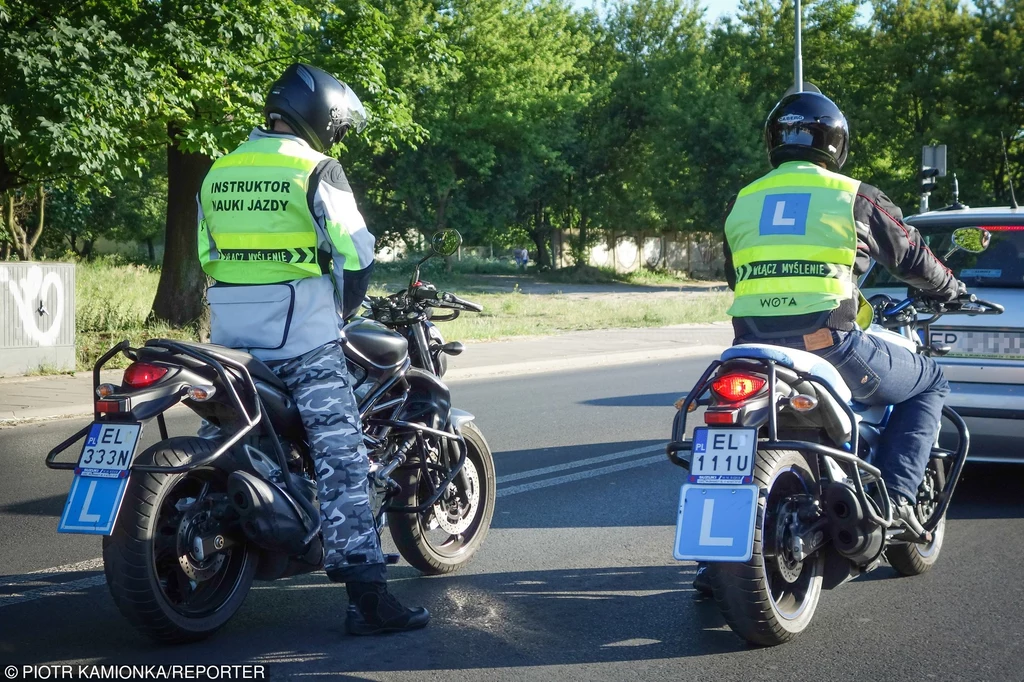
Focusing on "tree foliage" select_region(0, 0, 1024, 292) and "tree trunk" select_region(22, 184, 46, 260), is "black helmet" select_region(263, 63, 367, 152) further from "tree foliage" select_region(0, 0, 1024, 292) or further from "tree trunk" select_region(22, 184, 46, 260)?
"tree trunk" select_region(22, 184, 46, 260)

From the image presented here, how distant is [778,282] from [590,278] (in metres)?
40.5

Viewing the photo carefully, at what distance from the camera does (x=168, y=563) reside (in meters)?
4.03

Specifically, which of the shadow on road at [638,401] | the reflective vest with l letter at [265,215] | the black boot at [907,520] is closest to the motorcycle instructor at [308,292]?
the reflective vest with l letter at [265,215]

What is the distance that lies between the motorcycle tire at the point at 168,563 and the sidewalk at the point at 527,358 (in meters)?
6.76

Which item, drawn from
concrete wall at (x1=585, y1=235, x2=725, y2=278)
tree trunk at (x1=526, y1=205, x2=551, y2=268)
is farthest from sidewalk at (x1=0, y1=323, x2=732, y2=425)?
concrete wall at (x1=585, y1=235, x2=725, y2=278)

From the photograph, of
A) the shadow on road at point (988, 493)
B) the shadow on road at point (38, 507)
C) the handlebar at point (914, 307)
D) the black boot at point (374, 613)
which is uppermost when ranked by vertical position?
the handlebar at point (914, 307)

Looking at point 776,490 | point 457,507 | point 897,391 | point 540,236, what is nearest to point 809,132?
point 897,391

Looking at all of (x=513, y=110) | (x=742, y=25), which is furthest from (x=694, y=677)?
(x=742, y=25)

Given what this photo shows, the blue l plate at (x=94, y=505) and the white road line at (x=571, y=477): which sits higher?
the blue l plate at (x=94, y=505)

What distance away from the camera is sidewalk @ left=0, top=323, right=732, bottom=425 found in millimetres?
10844

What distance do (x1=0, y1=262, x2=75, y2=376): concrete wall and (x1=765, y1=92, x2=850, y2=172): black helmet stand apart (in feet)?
33.9

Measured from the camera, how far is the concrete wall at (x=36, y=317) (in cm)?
1272

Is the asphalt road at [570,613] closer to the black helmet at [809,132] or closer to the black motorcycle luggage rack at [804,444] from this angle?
the black motorcycle luggage rack at [804,444]

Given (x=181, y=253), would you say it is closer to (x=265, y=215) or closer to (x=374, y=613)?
(x=265, y=215)
